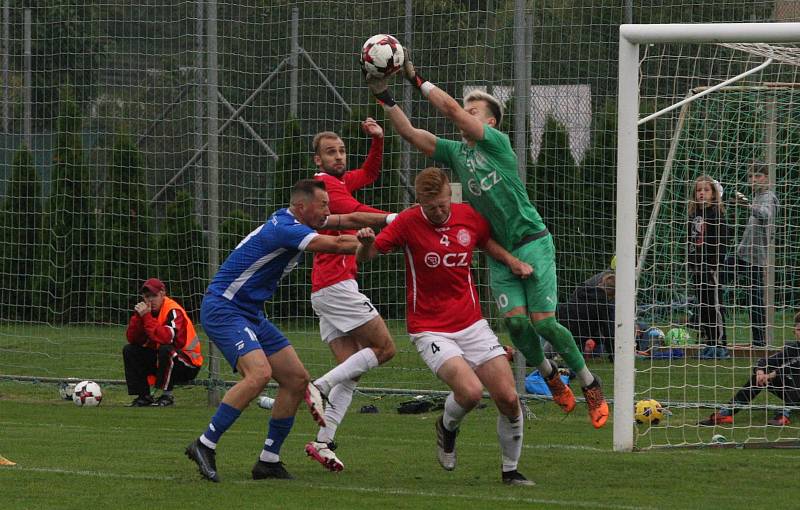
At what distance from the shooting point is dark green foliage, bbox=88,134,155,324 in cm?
1600

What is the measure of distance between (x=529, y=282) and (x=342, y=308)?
1.84 meters

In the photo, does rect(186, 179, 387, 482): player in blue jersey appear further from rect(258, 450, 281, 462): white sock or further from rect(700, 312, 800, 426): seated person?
rect(700, 312, 800, 426): seated person

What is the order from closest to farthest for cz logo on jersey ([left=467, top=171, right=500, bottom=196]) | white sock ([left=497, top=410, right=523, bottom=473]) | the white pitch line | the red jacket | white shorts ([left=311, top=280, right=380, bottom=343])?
the white pitch line → white sock ([left=497, top=410, right=523, bottom=473]) → cz logo on jersey ([left=467, top=171, right=500, bottom=196]) → white shorts ([left=311, top=280, right=380, bottom=343]) → the red jacket

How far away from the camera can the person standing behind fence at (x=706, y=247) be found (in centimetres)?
1188

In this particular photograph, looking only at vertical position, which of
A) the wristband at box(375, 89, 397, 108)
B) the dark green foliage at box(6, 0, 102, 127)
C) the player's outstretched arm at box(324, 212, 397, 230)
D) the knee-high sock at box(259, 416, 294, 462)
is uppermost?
the dark green foliage at box(6, 0, 102, 127)

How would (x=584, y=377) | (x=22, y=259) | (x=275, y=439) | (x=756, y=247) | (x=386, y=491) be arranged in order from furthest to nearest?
(x=22, y=259)
(x=756, y=247)
(x=584, y=377)
(x=275, y=439)
(x=386, y=491)

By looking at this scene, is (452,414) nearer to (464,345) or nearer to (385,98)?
(464,345)

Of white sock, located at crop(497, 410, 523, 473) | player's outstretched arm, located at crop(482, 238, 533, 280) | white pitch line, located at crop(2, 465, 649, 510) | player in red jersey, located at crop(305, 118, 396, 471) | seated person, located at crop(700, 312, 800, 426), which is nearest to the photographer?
white pitch line, located at crop(2, 465, 649, 510)

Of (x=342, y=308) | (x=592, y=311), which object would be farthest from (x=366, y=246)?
(x=592, y=311)

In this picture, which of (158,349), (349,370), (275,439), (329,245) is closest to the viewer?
(329,245)

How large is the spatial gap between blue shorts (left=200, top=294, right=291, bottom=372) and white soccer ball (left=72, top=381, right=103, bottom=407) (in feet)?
18.7

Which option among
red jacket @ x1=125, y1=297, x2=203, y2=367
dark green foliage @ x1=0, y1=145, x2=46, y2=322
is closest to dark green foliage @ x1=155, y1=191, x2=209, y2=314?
red jacket @ x1=125, y1=297, x2=203, y2=367

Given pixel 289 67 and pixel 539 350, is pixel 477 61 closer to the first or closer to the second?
pixel 289 67

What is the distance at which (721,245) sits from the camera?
12008 millimetres
